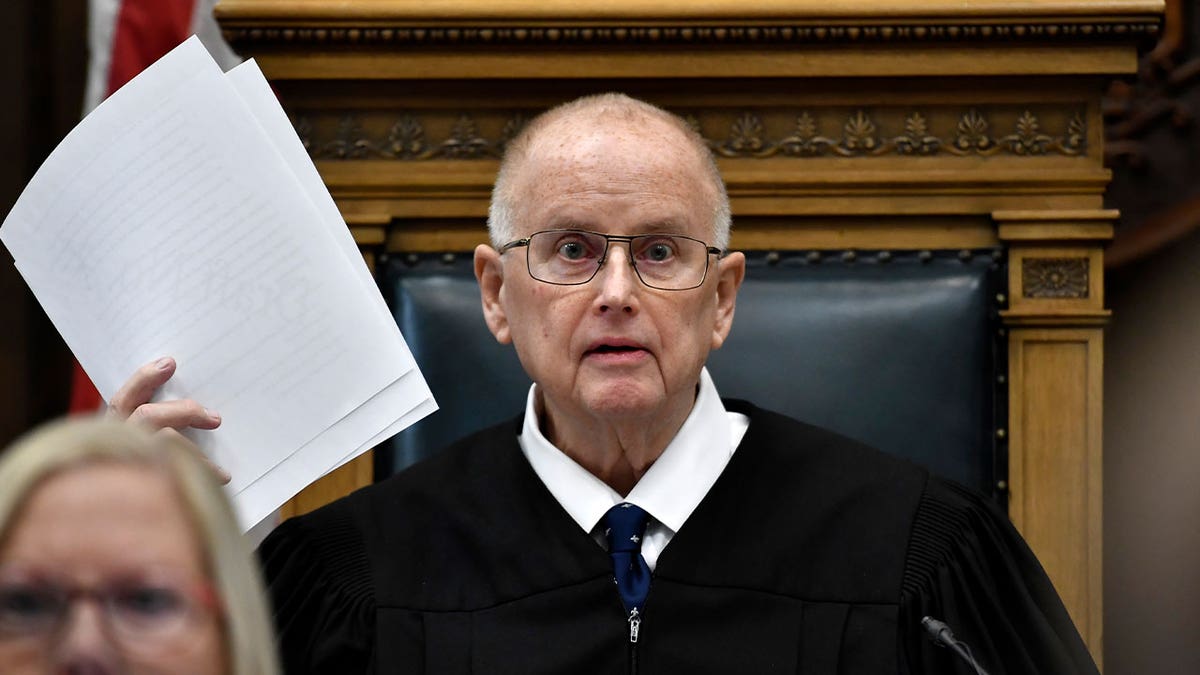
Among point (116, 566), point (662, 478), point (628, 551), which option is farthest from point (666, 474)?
point (116, 566)

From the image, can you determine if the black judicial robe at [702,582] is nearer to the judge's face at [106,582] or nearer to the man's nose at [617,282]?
the man's nose at [617,282]

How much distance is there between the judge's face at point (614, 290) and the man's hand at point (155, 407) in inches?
19.2

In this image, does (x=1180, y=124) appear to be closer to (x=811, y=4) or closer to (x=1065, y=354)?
(x=1065, y=354)

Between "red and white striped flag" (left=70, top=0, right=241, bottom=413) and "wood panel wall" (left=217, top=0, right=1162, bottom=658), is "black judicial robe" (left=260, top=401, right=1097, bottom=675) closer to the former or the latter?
"wood panel wall" (left=217, top=0, right=1162, bottom=658)

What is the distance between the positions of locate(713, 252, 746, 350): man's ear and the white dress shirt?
3.3 inches

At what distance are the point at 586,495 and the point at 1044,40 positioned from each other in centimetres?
117

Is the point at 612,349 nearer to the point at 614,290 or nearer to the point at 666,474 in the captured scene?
the point at 614,290

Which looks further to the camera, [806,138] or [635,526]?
[806,138]

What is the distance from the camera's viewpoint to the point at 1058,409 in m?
2.54

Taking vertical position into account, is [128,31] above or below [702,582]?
above

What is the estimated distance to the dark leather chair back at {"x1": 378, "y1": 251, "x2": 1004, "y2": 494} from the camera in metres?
2.50

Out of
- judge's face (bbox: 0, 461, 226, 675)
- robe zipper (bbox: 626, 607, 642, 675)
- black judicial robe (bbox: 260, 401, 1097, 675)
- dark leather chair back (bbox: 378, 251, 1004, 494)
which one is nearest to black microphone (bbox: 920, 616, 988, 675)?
black judicial robe (bbox: 260, 401, 1097, 675)

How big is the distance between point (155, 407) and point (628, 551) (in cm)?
69

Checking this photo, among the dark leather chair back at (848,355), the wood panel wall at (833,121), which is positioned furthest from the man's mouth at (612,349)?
the wood panel wall at (833,121)
